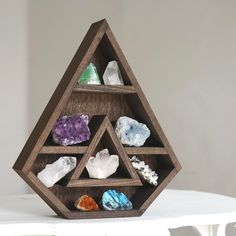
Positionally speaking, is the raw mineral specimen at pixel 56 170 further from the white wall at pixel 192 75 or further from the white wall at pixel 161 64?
the white wall at pixel 192 75

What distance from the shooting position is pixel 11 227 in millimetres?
919

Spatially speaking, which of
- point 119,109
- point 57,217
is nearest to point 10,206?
point 57,217

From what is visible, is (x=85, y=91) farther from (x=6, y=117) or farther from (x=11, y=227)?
(x=6, y=117)

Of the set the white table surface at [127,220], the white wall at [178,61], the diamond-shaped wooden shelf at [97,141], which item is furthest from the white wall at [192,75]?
the diamond-shaped wooden shelf at [97,141]

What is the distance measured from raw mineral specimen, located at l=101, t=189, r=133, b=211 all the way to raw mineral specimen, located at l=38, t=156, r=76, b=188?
0.29 feet

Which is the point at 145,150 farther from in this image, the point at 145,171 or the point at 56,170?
the point at 56,170

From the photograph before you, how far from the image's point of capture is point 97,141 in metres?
1.03

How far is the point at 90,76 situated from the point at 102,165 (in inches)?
6.6

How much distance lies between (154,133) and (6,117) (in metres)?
1.16

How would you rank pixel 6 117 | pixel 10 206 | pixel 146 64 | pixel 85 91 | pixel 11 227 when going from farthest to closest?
1. pixel 146 64
2. pixel 6 117
3. pixel 10 206
4. pixel 85 91
5. pixel 11 227

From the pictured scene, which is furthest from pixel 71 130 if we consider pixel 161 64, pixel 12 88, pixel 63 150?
pixel 161 64

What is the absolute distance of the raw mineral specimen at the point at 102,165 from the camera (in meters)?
1.04

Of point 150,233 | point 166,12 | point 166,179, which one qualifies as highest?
point 166,12

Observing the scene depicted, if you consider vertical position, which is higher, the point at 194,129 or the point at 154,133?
the point at 194,129
